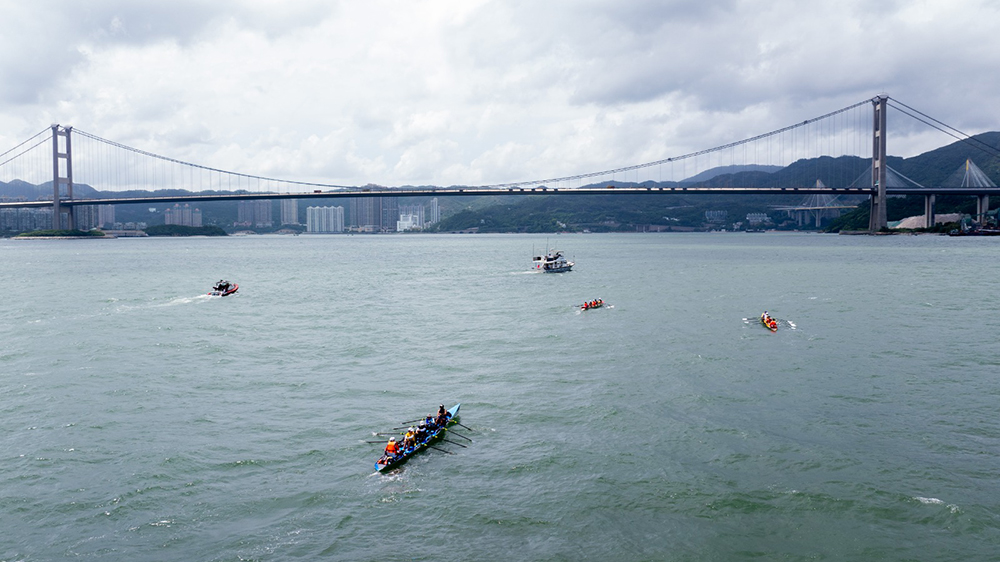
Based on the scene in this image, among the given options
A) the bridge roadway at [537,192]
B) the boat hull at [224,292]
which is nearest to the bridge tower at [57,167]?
the bridge roadway at [537,192]

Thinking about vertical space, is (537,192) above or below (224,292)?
above

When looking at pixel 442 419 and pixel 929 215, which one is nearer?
pixel 442 419

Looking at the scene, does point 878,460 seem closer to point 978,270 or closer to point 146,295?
point 146,295

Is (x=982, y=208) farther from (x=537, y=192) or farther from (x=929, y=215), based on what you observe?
(x=537, y=192)

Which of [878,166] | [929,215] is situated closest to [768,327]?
[878,166]

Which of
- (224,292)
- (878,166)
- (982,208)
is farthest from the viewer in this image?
(982,208)

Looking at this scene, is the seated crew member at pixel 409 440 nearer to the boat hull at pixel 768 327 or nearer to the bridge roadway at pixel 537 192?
the boat hull at pixel 768 327

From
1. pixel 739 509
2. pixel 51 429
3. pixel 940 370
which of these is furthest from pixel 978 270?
pixel 51 429

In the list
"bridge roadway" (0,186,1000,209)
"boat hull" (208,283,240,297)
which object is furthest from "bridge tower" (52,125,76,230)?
"boat hull" (208,283,240,297)
